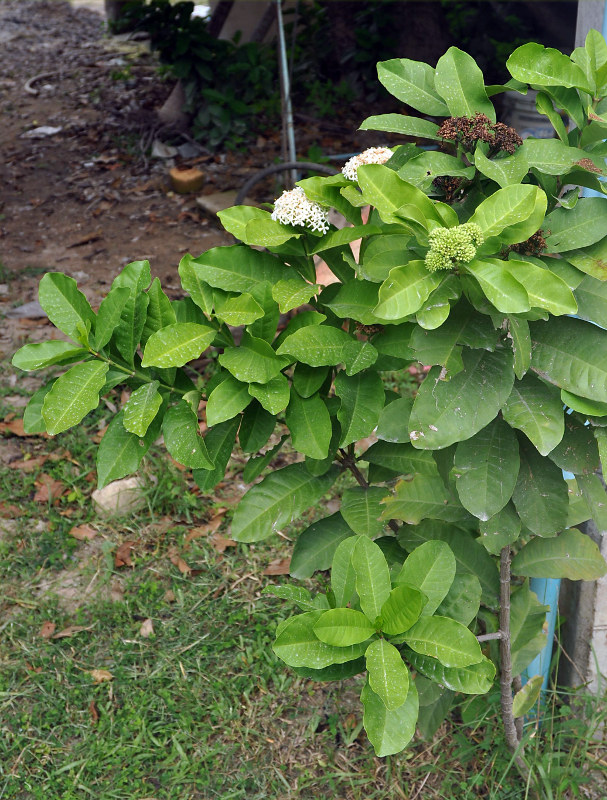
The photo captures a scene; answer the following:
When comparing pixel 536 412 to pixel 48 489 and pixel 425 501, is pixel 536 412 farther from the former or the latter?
pixel 48 489

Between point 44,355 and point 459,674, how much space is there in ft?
3.18

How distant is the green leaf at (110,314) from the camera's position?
150 centimetres

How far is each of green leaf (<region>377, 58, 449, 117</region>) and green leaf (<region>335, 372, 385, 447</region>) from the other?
50 cm

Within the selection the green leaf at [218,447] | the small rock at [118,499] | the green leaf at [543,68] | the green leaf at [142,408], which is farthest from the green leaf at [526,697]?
the small rock at [118,499]

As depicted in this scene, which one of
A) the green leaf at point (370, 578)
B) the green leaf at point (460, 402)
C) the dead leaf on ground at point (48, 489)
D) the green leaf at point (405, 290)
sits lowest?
the dead leaf on ground at point (48, 489)

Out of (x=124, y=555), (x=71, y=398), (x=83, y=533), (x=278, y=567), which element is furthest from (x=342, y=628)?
(x=83, y=533)

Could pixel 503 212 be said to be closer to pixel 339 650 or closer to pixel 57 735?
pixel 339 650

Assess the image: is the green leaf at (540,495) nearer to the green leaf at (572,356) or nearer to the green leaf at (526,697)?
the green leaf at (572,356)

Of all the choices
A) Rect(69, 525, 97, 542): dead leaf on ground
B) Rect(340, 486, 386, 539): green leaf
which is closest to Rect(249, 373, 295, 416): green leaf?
Rect(340, 486, 386, 539): green leaf

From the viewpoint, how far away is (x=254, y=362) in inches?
57.9

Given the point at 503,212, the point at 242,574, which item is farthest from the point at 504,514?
the point at 242,574

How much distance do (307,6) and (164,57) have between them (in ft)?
6.58

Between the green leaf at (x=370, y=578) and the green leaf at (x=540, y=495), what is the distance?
296 millimetres

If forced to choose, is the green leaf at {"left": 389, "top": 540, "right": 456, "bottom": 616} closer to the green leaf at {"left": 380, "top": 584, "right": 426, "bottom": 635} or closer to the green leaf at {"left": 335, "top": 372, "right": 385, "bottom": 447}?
the green leaf at {"left": 380, "top": 584, "right": 426, "bottom": 635}
